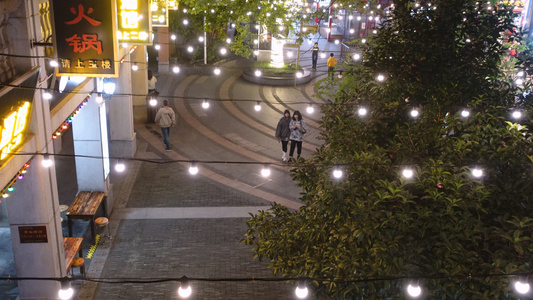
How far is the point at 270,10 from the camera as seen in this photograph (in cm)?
1845

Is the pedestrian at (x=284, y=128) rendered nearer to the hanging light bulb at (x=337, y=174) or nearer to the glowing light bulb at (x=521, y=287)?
the hanging light bulb at (x=337, y=174)

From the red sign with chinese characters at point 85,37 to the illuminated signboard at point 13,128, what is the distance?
123 centimetres

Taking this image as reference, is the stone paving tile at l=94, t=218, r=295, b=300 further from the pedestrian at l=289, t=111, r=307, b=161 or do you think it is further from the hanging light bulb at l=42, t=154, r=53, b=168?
the pedestrian at l=289, t=111, r=307, b=161

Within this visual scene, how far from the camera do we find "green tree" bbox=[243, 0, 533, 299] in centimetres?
→ 561

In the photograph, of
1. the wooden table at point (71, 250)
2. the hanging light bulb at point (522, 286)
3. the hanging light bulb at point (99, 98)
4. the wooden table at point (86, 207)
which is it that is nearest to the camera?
the hanging light bulb at point (522, 286)

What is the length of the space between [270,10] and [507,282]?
14906 mm

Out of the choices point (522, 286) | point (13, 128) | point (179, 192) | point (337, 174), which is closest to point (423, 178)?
point (337, 174)

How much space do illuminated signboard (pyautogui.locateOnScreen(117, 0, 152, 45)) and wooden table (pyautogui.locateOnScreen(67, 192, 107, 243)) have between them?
3.60 m

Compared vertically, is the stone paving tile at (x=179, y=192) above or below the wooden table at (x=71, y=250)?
below

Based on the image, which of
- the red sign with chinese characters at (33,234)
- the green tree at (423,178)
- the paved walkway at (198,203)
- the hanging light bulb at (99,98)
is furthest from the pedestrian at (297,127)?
the red sign with chinese characters at (33,234)

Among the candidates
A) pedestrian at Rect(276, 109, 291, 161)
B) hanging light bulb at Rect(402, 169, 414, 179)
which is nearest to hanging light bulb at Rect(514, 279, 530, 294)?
hanging light bulb at Rect(402, 169, 414, 179)

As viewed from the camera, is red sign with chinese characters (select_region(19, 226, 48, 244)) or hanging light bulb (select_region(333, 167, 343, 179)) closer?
hanging light bulb (select_region(333, 167, 343, 179))

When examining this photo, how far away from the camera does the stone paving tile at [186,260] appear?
9.65m

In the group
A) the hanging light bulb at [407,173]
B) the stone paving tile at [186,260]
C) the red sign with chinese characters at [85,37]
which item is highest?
the red sign with chinese characters at [85,37]
